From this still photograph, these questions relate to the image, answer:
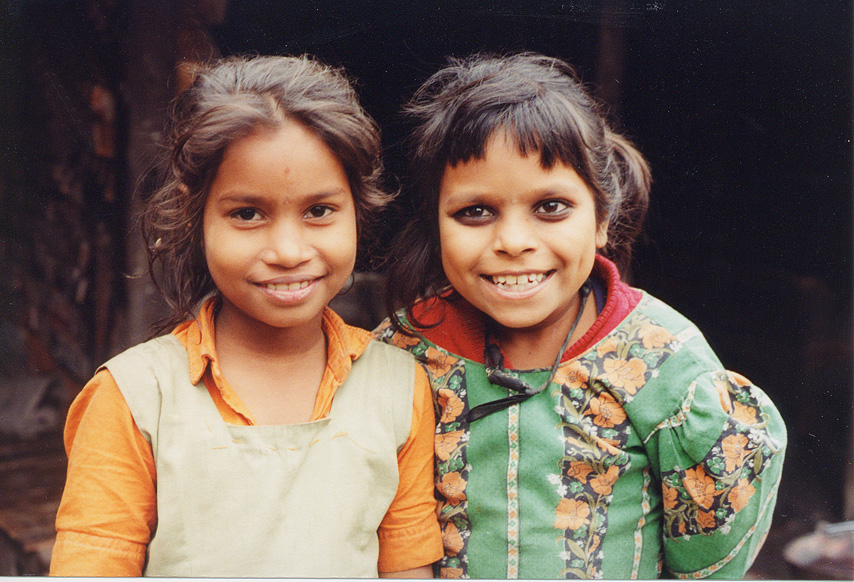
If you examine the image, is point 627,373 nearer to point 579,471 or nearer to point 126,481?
point 579,471

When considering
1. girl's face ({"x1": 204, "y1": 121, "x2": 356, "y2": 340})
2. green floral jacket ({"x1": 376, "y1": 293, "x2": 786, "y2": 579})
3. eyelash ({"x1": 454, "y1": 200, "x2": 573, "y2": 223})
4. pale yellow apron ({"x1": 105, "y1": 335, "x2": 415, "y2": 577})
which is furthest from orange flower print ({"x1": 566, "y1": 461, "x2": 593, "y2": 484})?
girl's face ({"x1": 204, "y1": 121, "x2": 356, "y2": 340})

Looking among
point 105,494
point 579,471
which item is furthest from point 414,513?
point 105,494

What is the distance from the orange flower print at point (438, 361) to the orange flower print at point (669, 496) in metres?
0.49

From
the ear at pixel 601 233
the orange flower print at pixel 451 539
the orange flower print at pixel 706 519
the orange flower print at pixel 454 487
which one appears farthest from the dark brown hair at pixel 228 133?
the orange flower print at pixel 706 519

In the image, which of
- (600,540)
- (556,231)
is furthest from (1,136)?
(600,540)

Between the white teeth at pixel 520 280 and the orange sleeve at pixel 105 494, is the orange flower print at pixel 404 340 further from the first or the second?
the orange sleeve at pixel 105 494

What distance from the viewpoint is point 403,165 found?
1724mm

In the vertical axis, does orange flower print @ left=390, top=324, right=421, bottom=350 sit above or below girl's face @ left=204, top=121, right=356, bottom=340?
below

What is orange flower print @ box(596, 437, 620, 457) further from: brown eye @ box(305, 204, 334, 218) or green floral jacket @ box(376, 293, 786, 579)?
brown eye @ box(305, 204, 334, 218)

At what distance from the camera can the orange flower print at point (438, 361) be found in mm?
1582

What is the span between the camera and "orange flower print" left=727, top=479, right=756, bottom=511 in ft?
4.68

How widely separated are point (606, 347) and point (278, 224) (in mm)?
687

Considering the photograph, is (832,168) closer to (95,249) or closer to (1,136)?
(95,249)

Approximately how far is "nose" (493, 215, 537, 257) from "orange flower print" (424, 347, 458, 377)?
0.28 meters
